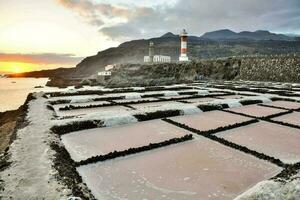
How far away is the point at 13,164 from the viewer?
7.06 feet

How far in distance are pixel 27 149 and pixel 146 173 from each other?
111cm

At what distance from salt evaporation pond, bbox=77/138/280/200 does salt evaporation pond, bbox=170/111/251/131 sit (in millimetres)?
982

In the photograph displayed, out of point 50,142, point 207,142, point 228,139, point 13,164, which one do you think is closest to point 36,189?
point 13,164

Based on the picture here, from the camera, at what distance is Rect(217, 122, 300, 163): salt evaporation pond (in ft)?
9.07

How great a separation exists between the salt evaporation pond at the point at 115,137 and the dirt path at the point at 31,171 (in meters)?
0.26

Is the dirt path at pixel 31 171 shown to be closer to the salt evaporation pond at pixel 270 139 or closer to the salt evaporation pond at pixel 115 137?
the salt evaporation pond at pixel 115 137

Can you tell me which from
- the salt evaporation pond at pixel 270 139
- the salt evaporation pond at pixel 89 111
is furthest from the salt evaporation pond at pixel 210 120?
the salt evaporation pond at pixel 89 111

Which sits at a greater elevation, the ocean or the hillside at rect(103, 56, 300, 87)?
the hillside at rect(103, 56, 300, 87)

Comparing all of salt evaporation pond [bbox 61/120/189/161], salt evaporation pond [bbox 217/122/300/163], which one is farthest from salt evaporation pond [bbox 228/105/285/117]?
salt evaporation pond [bbox 61/120/189/161]

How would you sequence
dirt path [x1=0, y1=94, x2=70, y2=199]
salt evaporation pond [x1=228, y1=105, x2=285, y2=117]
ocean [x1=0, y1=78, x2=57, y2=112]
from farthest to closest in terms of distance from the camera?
ocean [x1=0, y1=78, x2=57, y2=112] → salt evaporation pond [x1=228, y1=105, x2=285, y2=117] → dirt path [x1=0, y1=94, x2=70, y2=199]

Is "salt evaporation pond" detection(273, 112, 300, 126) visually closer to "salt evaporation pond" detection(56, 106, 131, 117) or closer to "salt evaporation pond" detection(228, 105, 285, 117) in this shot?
"salt evaporation pond" detection(228, 105, 285, 117)

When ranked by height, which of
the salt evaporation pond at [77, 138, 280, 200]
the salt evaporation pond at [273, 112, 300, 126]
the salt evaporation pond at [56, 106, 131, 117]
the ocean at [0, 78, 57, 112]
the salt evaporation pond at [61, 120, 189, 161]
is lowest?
the ocean at [0, 78, 57, 112]

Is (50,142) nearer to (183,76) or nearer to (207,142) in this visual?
(207,142)

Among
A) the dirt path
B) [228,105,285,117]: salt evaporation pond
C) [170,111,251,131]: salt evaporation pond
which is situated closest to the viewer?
the dirt path
